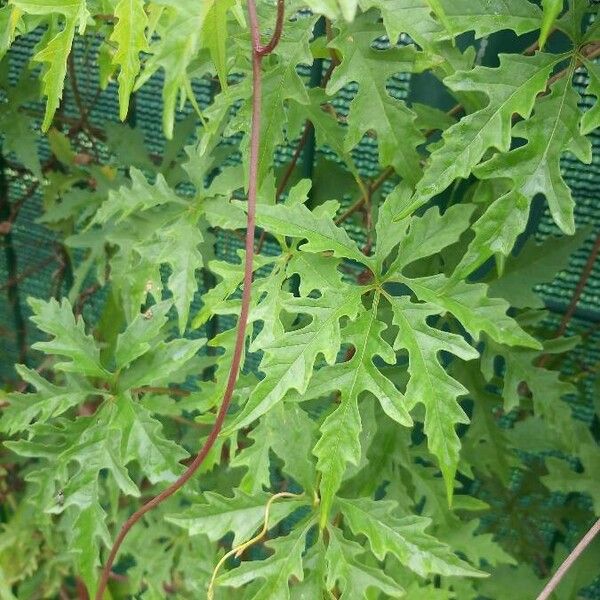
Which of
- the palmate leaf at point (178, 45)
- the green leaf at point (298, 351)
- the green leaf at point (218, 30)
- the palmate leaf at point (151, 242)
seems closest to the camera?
the palmate leaf at point (178, 45)

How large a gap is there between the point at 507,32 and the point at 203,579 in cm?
94

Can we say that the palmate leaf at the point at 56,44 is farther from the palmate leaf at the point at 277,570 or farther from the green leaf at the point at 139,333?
the palmate leaf at the point at 277,570

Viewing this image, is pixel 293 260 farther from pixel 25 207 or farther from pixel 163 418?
pixel 25 207

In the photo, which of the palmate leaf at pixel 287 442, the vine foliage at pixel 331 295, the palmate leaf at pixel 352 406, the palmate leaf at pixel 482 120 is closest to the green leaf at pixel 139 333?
the vine foliage at pixel 331 295

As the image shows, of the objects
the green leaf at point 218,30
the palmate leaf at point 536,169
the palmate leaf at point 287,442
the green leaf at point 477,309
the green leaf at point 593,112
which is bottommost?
the palmate leaf at point 287,442

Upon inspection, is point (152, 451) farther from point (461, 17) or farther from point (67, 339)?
point (461, 17)

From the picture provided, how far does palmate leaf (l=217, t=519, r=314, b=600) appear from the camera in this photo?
3.08 feet

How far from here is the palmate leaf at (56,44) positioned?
0.83 m

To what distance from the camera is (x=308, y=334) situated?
854mm

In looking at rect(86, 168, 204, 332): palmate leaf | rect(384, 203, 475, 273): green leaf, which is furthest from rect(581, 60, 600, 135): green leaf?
rect(86, 168, 204, 332): palmate leaf

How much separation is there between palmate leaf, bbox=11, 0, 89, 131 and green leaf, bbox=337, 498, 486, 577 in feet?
2.06

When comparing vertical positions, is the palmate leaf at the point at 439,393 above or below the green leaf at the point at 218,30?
below

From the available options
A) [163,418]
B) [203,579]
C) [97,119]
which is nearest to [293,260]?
[203,579]

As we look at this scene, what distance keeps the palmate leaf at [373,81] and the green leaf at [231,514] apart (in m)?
0.48
